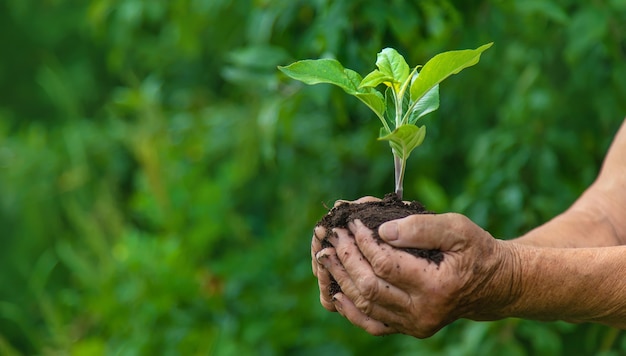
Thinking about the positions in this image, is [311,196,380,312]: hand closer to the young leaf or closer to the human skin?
the human skin

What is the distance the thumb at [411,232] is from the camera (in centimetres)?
126

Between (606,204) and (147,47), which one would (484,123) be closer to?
(606,204)

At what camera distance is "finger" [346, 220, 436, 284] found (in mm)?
1271

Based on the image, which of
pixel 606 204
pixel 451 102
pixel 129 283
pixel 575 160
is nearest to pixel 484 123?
pixel 451 102

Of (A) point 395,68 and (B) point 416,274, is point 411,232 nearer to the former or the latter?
(B) point 416,274

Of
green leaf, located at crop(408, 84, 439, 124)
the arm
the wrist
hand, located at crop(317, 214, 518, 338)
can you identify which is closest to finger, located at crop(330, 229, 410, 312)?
hand, located at crop(317, 214, 518, 338)

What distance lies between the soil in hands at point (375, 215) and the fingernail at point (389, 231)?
2cm

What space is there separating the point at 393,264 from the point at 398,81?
0.30 metres

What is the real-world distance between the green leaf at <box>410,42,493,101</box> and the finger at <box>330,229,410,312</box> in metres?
0.25

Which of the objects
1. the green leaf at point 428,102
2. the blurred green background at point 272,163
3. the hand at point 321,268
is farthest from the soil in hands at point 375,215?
the blurred green background at point 272,163

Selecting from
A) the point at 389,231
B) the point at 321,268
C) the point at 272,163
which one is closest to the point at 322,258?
the point at 321,268

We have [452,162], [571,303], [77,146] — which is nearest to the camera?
[571,303]

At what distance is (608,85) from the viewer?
2.49 m

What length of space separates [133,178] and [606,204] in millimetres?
2794
